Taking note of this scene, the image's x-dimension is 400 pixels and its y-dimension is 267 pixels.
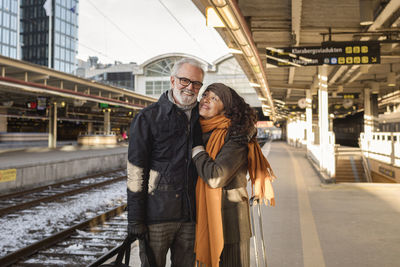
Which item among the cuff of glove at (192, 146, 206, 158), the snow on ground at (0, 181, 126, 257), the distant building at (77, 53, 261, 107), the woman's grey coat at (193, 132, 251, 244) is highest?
the distant building at (77, 53, 261, 107)

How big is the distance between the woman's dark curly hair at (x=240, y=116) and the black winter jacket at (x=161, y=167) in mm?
267

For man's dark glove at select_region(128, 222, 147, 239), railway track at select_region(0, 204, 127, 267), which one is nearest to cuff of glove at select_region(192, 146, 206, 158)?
man's dark glove at select_region(128, 222, 147, 239)

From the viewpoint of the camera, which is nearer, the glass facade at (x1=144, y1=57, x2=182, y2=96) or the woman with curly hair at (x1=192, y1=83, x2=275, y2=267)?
the woman with curly hair at (x1=192, y1=83, x2=275, y2=267)

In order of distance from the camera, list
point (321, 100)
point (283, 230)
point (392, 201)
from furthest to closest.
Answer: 1. point (321, 100)
2. point (392, 201)
3. point (283, 230)

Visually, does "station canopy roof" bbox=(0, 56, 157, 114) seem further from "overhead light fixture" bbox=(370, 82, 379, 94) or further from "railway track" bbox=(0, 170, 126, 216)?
"overhead light fixture" bbox=(370, 82, 379, 94)

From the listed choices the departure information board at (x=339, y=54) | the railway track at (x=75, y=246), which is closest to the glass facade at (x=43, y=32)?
the departure information board at (x=339, y=54)

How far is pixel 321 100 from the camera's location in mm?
10836

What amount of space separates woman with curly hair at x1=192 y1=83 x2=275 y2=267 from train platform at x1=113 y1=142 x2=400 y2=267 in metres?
1.61

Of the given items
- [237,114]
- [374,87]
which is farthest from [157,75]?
[237,114]

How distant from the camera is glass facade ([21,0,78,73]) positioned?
60531 mm

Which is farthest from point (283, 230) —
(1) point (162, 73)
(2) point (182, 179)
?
(1) point (162, 73)

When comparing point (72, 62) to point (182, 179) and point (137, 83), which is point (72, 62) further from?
point (182, 179)

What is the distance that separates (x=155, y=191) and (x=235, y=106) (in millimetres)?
775

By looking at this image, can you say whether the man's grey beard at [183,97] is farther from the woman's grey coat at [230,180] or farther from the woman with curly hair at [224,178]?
the woman's grey coat at [230,180]
